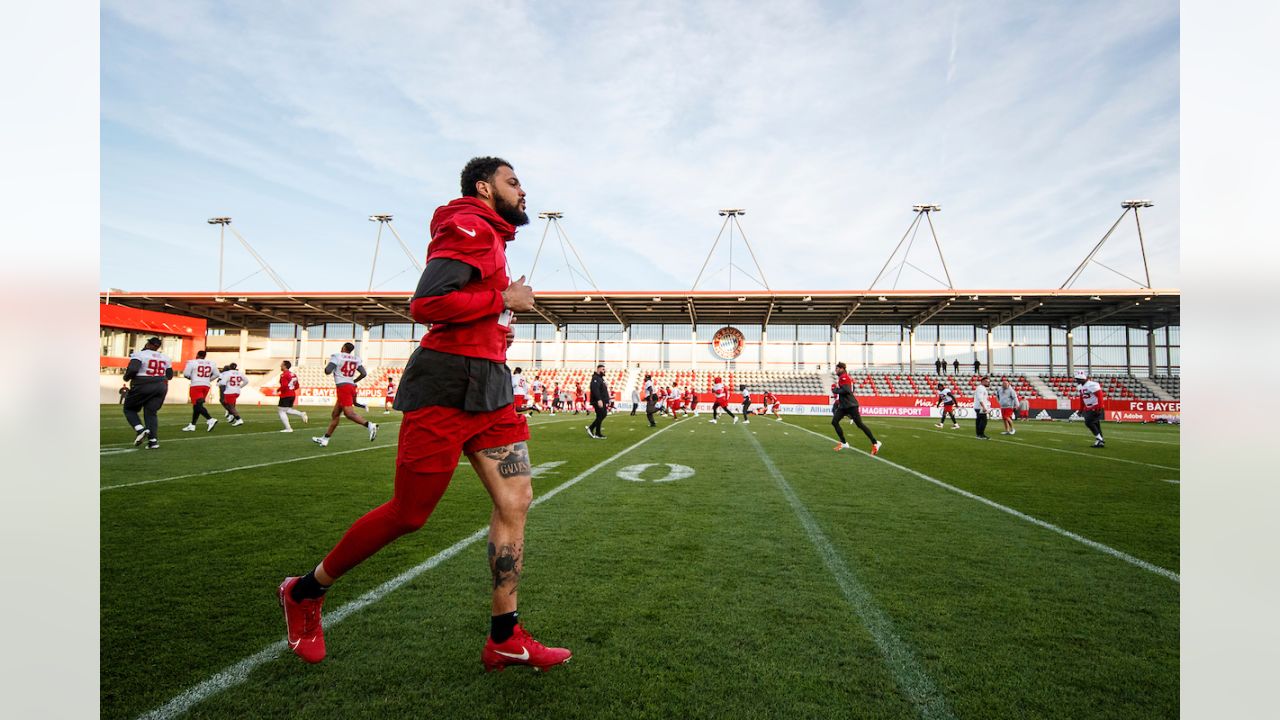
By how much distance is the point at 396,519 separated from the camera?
2484 millimetres

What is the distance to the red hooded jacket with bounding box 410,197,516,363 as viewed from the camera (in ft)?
7.88

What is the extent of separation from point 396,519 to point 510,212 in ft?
4.60

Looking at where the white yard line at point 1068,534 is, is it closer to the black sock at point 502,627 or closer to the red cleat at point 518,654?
the red cleat at point 518,654

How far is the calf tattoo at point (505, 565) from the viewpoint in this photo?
8.50 feet

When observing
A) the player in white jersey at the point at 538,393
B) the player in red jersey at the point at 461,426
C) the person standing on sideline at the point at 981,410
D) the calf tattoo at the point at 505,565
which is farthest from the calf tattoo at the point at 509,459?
the player in white jersey at the point at 538,393

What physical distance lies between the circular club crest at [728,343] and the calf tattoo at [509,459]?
46.5 meters

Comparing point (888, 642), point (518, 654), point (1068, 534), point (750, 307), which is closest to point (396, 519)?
point (518, 654)

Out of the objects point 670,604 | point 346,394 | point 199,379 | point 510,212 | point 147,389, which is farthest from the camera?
point 199,379

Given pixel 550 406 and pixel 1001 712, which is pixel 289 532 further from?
pixel 550 406

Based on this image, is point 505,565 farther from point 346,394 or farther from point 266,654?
point 346,394

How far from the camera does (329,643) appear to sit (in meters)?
2.80

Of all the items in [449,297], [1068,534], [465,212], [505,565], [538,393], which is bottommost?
[538,393]
